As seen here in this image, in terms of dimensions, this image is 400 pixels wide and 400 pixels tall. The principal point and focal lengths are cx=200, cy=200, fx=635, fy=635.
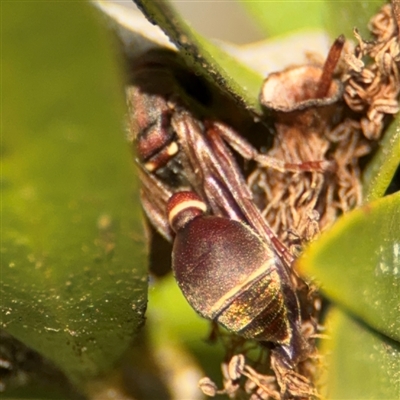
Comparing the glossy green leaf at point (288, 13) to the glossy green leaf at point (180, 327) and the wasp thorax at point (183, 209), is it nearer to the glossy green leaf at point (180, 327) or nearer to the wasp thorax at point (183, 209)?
the wasp thorax at point (183, 209)

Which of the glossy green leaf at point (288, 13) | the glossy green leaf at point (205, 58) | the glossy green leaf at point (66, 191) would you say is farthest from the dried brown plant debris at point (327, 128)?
the glossy green leaf at point (66, 191)

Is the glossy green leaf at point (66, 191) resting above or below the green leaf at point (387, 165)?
above

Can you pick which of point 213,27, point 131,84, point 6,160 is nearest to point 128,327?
point 6,160

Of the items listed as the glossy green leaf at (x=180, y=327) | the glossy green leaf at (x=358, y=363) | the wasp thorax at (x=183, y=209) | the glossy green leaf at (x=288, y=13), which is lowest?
the glossy green leaf at (x=180, y=327)

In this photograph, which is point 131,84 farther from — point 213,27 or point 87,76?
point 213,27

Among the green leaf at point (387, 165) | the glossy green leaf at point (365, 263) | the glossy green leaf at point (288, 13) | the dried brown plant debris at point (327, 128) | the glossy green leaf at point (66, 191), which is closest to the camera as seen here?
the glossy green leaf at point (66, 191)

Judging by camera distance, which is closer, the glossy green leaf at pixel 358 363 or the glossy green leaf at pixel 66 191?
the glossy green leaf at pixel 66 191

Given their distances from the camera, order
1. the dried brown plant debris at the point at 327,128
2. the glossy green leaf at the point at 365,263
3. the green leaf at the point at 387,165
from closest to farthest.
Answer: the glossy green leaf at the point at 365,263 < the green leaf at the point at 387,165 < the dried brown plant debris at the point at 327,128

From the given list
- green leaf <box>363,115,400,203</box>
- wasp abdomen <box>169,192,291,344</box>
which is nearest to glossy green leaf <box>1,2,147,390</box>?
→ wasp abdomen <box>169,192,291,344</box>
